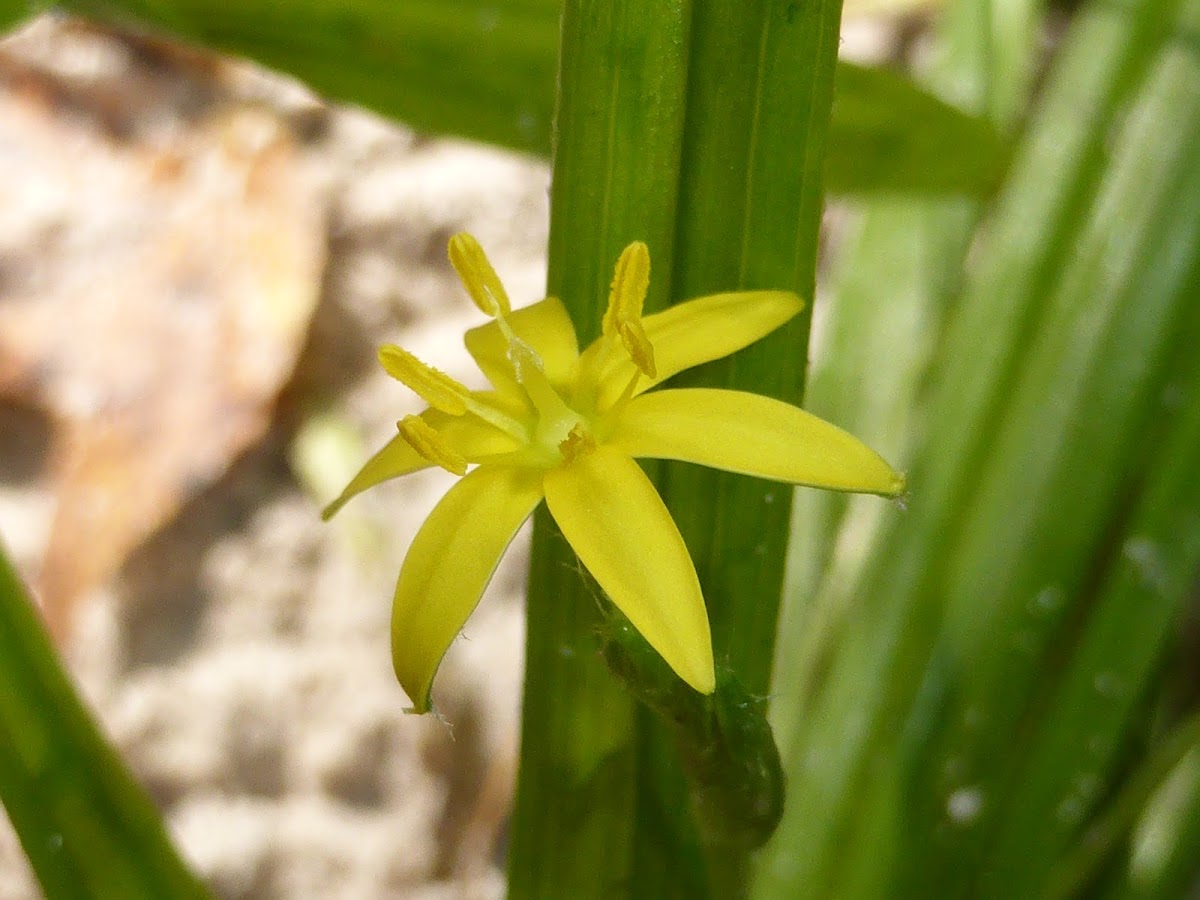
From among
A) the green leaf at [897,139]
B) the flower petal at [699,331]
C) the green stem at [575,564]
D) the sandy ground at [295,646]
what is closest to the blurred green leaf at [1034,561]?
the green leaf at [897,139]

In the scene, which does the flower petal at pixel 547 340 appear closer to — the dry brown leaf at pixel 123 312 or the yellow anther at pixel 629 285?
the yellow anther at pixel 629 285

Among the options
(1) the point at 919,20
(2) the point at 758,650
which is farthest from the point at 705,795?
(1) the point at 919,20

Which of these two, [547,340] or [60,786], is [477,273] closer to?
[547,340]

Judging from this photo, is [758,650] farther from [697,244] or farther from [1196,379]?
[1196,379]

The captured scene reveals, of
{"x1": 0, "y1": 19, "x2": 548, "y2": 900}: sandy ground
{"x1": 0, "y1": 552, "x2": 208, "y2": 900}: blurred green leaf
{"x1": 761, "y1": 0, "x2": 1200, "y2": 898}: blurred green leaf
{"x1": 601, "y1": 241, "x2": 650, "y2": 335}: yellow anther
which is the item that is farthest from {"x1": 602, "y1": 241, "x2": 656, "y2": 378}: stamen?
{"x1": 0, "y1": 19, "x2": 548, "y2": 900}: sandy ground

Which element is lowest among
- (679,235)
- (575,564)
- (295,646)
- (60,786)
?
(295,646)

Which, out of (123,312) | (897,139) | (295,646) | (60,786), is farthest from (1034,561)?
(123,312)

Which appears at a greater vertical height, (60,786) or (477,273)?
(477,273)
